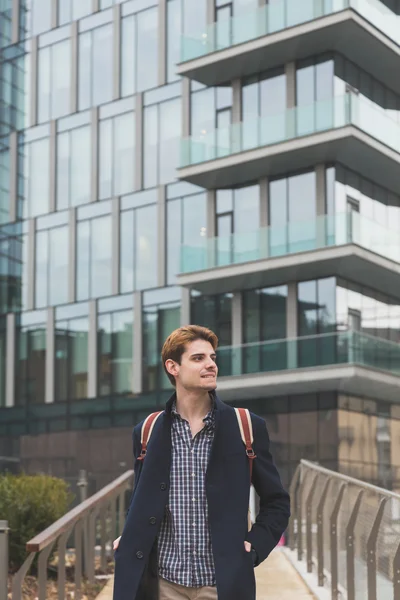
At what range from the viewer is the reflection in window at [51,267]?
143 ft

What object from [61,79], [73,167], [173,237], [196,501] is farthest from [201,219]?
[196,501]

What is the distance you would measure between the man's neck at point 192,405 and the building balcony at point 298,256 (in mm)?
28759

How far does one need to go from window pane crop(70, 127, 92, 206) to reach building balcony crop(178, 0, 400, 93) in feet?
22.1

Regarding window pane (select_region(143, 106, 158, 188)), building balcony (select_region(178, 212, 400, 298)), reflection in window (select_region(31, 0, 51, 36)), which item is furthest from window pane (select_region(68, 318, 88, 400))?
reflection in window (select_region(31, 0, 51, 36))

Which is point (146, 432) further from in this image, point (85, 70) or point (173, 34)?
point (85, 70)

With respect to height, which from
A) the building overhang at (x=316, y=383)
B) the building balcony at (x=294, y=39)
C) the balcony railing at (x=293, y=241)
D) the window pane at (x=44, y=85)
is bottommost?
the building overhang at (x=316, y=383)

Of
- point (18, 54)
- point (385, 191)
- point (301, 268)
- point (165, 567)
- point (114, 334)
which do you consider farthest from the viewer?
point (18, 54)

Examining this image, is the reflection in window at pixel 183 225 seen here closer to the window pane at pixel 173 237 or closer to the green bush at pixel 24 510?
the window pane at pixel 173 237

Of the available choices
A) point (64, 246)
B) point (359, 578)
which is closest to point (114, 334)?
point (64, 246)

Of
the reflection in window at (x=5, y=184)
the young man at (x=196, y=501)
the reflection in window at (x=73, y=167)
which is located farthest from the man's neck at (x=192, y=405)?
the reflection in window at (x=5, y=184)

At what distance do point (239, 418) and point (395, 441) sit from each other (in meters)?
32.7

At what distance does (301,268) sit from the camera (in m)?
35.0

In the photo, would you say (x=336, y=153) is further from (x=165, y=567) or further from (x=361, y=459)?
(x=165, y=567)

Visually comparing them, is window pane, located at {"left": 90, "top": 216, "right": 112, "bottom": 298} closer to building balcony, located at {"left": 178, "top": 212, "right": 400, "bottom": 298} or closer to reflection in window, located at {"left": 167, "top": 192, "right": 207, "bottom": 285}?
reflection in window, located at {"left": 167, "top": 192, "right": 207, "bottom": 285}
